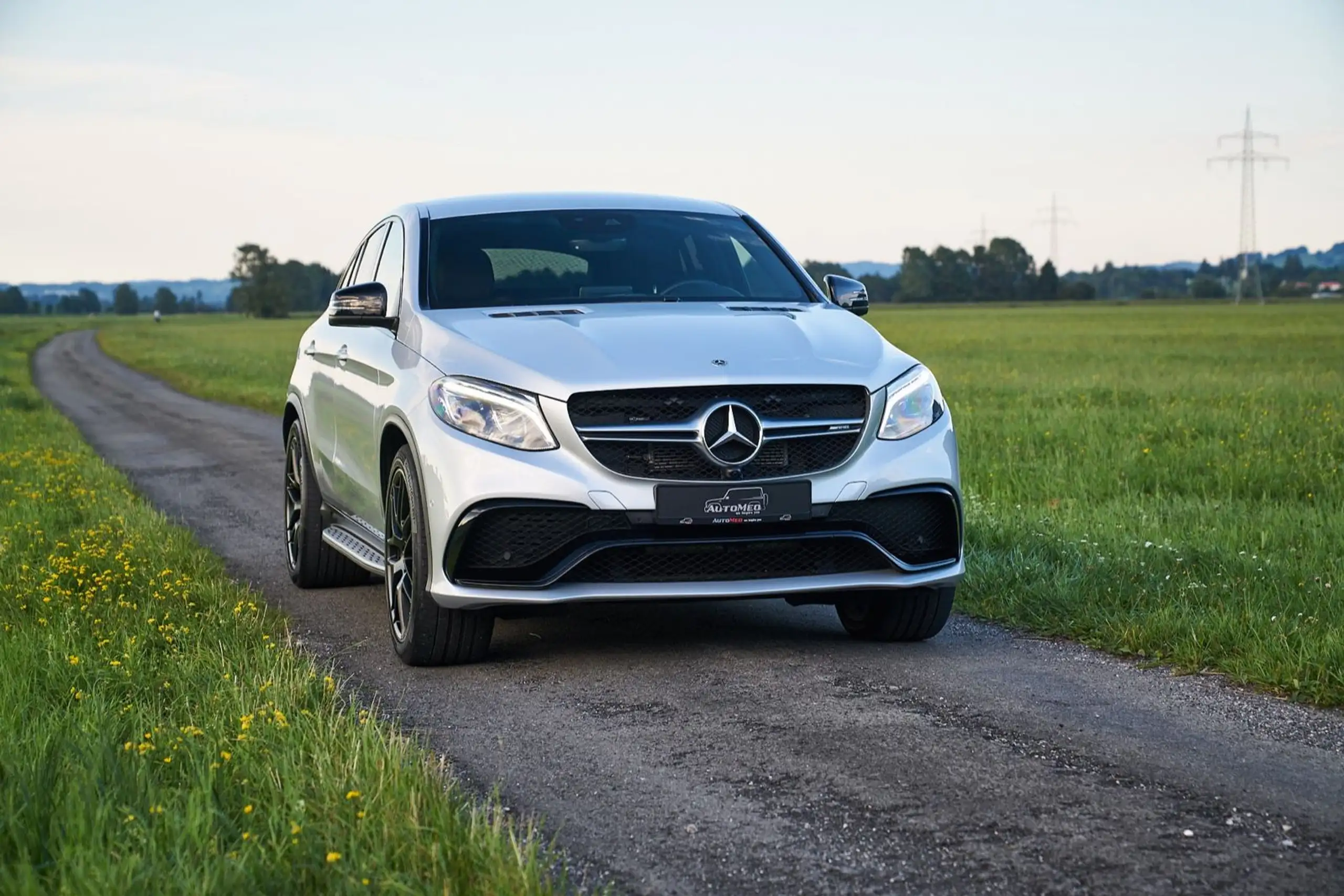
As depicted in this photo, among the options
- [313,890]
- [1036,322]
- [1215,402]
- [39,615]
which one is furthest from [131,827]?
[1036,322]

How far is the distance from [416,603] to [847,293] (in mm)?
2306

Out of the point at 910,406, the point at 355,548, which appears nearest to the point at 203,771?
the point at 910,406

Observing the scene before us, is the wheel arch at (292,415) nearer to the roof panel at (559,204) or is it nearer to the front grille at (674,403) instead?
the roof panel at (559,204)

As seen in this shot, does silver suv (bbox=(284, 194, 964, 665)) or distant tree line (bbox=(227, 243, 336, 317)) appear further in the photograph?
distant tree line (bbox=(227, 243, 336, 317))

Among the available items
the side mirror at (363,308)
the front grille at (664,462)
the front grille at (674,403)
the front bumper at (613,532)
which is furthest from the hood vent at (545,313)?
the front grille at (664,462)

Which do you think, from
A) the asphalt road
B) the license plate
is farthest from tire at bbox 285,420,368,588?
the license plate

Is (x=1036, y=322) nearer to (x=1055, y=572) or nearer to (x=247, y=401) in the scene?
(x=247, y=401)

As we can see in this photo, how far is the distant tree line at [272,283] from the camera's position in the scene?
579 ft

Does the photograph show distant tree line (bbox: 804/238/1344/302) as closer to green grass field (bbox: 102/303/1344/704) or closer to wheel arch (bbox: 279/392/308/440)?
green grass field (bbox: 102/303/1344/704)

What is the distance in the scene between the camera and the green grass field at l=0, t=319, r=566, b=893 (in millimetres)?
3217

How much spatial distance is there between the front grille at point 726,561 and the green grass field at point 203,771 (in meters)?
0.94

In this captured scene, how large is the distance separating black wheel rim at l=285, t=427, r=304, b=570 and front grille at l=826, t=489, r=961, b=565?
130 inches

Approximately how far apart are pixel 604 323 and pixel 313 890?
10.1 ft

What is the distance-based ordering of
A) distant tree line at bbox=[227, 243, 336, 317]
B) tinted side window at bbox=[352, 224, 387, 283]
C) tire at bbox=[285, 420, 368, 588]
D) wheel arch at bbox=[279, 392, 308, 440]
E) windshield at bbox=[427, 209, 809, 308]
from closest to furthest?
windshield at bbox=[427, 209, 809, 308] → tinted side window at bbox=[352, 224, 387, 283] → tire at bbox=[285, 420, 368, 588] → wheel arch at bbox=[279, 392, 308, 440] → distant tree line at bbox=[227, 243, 336, 317]
